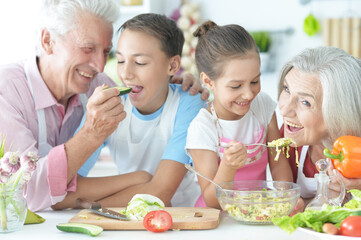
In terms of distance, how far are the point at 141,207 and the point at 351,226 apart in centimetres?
65

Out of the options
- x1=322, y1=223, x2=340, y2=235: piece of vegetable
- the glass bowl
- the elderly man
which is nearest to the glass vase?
the elderly man

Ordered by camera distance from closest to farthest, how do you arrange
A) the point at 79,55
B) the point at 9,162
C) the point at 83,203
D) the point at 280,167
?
1. the point at 9,162
2. the point at 83,203
3. the point at 280,167
4. the point at 79,55

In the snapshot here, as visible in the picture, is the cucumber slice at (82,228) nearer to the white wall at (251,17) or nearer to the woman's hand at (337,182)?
the woman's hand at (337,182)

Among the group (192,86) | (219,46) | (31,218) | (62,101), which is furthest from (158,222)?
(62,101)

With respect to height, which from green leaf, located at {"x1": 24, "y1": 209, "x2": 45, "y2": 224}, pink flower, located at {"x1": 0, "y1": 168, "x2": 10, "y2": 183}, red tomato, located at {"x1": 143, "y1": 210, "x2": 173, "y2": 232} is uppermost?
pink flower, located at {"x1": 0, "y1": 168, "x2": 10, "y2": 183}

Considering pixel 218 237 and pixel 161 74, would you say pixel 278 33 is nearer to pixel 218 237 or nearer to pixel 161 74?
pixel 161 74

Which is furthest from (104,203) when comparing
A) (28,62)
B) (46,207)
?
(28,62)

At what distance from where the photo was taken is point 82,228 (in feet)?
4.80

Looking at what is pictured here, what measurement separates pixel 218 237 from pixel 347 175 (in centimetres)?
51

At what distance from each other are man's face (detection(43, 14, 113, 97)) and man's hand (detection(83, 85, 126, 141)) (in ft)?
1.06

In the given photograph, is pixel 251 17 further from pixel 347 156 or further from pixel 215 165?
pixel 347 156

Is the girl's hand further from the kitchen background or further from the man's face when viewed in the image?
the kitchen background

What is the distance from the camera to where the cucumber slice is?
56.7 inches

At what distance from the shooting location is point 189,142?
1.88 metres
